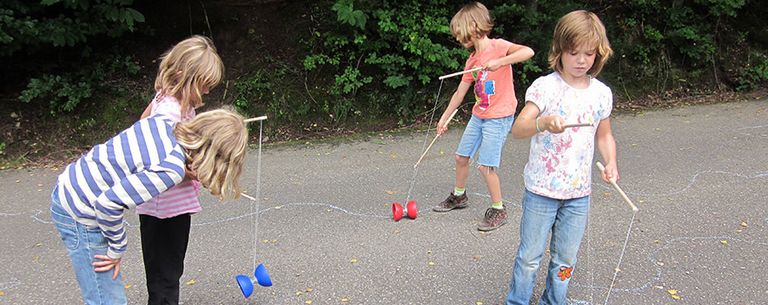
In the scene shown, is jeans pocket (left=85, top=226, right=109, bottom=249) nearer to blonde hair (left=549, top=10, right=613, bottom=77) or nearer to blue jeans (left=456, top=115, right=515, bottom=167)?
blonde hair (left=549, top=10, right=613, bottom=77)

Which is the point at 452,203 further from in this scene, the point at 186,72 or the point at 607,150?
the point at 186,72

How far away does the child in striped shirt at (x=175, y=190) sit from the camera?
2570mm

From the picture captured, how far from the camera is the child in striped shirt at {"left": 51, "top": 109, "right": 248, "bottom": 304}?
2.21 metres

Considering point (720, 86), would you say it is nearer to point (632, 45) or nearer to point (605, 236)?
point (632, 45)

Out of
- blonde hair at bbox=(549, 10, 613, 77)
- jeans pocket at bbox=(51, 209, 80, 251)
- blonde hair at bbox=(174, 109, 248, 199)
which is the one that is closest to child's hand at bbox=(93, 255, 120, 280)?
jeans pocket at bbox=(51, 209, 80, 251)

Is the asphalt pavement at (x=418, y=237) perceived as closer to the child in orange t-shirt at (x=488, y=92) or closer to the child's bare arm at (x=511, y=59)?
the child in orange t-shirt at (x=488, y=92)

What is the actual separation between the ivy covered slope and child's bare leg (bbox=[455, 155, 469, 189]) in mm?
3025

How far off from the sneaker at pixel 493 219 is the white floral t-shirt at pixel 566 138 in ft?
4.57

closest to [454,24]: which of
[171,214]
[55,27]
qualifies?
[171,214]

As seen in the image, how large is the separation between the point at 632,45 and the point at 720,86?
4.86 feet

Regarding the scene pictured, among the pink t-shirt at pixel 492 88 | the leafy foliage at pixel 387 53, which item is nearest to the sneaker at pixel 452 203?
the pink t-shirt at pixel 492 88

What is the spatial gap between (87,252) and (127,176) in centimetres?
45

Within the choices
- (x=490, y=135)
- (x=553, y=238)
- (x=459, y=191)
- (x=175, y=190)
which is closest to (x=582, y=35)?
(x=553, y=238)

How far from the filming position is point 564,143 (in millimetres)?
2662
